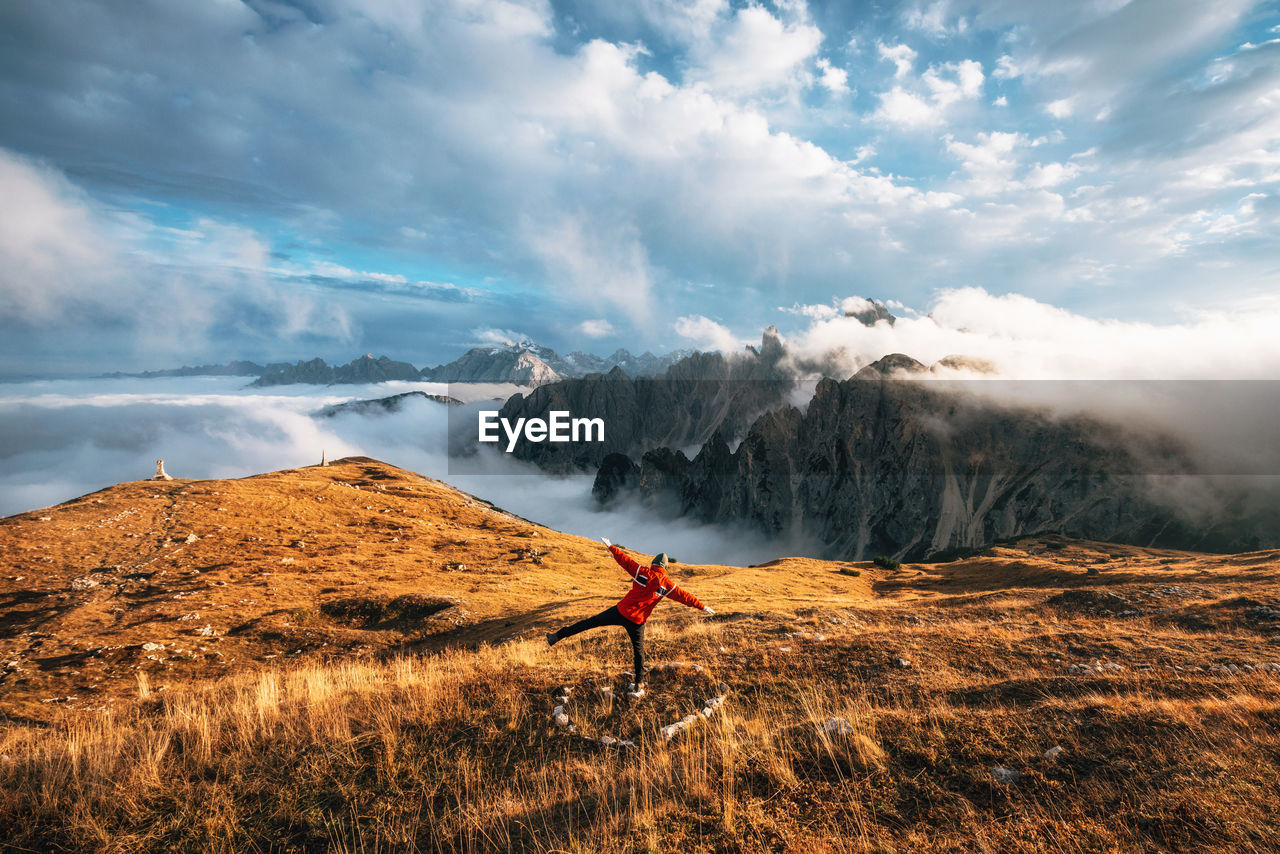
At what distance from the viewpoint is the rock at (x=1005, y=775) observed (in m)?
6.32

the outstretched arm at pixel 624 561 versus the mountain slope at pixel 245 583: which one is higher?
the outstretched arm at pixel 624 561

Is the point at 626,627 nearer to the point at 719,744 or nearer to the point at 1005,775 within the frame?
the point at 719,744

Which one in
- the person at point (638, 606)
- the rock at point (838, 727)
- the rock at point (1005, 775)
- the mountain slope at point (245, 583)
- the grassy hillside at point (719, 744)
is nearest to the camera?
the grassy hillside at point (719, 744)

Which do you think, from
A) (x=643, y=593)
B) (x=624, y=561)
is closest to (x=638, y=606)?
(x=643, y=593)

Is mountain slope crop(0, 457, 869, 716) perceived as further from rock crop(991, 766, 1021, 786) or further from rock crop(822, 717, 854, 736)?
rock crop(991, 766, 1021, 786)

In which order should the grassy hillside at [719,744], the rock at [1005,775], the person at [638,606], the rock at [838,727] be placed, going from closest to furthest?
the grassy hillside at [719,744] < the rock at [1005,775] < the rock at [838,727] < the person at [638,606]

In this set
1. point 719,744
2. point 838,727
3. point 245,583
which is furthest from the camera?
point 245,583

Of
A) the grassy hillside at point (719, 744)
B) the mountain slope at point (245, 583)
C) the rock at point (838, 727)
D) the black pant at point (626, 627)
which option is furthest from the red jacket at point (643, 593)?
A: the mountain slope at point (245, 583)

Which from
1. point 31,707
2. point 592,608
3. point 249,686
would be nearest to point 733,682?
point 249,686

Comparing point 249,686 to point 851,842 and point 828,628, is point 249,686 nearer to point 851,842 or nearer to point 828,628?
point 851,842

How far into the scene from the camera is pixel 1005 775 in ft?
21.0

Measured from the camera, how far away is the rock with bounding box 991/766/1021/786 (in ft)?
20.7

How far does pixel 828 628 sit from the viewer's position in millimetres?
18188

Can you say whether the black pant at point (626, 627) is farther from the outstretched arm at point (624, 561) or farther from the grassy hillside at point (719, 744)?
the outstretched arm at point (624, 561)
